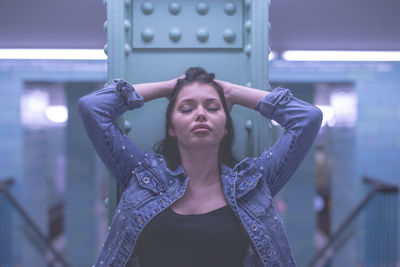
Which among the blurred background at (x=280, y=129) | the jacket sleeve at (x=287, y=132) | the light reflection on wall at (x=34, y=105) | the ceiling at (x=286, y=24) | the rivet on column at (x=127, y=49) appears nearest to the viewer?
the jacket sleeve at (x=287, y=132)

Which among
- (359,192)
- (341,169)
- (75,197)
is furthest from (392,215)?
(75,197)

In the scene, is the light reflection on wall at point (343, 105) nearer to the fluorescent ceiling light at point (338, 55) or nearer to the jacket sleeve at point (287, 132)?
the fluorescent ceiling light at point (338, 55)

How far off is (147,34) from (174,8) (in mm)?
Answer: 149

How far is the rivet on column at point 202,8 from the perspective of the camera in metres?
1.22

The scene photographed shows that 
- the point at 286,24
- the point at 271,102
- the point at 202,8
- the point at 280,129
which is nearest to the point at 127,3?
the point at 202,8

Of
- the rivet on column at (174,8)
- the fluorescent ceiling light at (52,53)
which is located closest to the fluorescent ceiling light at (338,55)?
the fluorescent ceiling light at (52,53)

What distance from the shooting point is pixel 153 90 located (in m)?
1.09

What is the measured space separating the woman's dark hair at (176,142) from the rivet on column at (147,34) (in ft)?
0.82

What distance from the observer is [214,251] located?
3.17 feet

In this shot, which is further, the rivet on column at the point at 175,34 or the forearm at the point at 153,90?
the rivet on column at the point at 175,34

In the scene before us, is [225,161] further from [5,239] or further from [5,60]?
[5,60]

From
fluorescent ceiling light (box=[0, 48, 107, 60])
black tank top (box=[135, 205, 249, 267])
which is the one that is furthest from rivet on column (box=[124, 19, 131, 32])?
fluorescent ceiling light (box=[0, 48, 107, 60])

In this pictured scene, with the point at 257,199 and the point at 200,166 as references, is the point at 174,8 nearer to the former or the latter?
the point at 200,166

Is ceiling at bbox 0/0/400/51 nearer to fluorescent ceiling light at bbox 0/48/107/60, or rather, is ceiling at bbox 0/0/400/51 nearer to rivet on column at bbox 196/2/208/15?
fluorescent ceiling light at bbox 0/48/107/60
